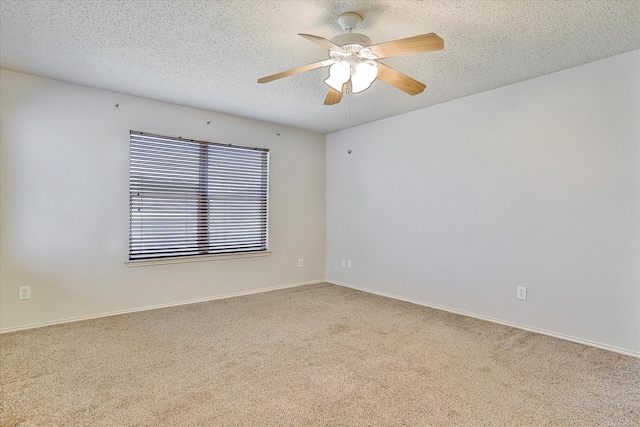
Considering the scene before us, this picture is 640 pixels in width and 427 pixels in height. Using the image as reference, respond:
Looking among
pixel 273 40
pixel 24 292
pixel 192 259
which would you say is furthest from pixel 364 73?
pixel 24 292

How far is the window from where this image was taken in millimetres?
3775

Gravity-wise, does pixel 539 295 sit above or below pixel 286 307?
above

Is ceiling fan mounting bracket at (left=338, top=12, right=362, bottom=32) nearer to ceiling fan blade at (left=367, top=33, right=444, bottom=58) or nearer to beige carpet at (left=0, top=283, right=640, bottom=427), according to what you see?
ceiling fan blade at (left=367, top=33, right=444, bottom=58)

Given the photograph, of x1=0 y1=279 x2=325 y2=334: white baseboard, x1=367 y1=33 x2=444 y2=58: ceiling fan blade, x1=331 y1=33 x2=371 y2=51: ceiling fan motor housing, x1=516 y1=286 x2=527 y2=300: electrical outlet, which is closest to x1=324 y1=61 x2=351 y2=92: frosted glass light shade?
x1=331 y1=33 x2=371 y2=51: ceiling fan motor housing

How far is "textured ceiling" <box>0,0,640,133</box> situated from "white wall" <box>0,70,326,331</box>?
0.26 meters

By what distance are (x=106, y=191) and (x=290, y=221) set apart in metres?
2.30

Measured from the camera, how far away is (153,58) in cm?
279

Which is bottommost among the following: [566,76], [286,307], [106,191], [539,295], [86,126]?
[286,307]

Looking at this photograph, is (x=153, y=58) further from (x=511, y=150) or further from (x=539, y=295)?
(x=539, y=295)

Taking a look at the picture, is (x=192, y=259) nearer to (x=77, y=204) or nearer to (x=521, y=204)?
(x=77, y=204)

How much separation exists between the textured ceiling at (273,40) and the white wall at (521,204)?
32 cm

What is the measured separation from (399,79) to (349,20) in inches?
20.1

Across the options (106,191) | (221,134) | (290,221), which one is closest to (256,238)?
(290,221)

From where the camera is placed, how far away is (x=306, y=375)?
2.29 m
